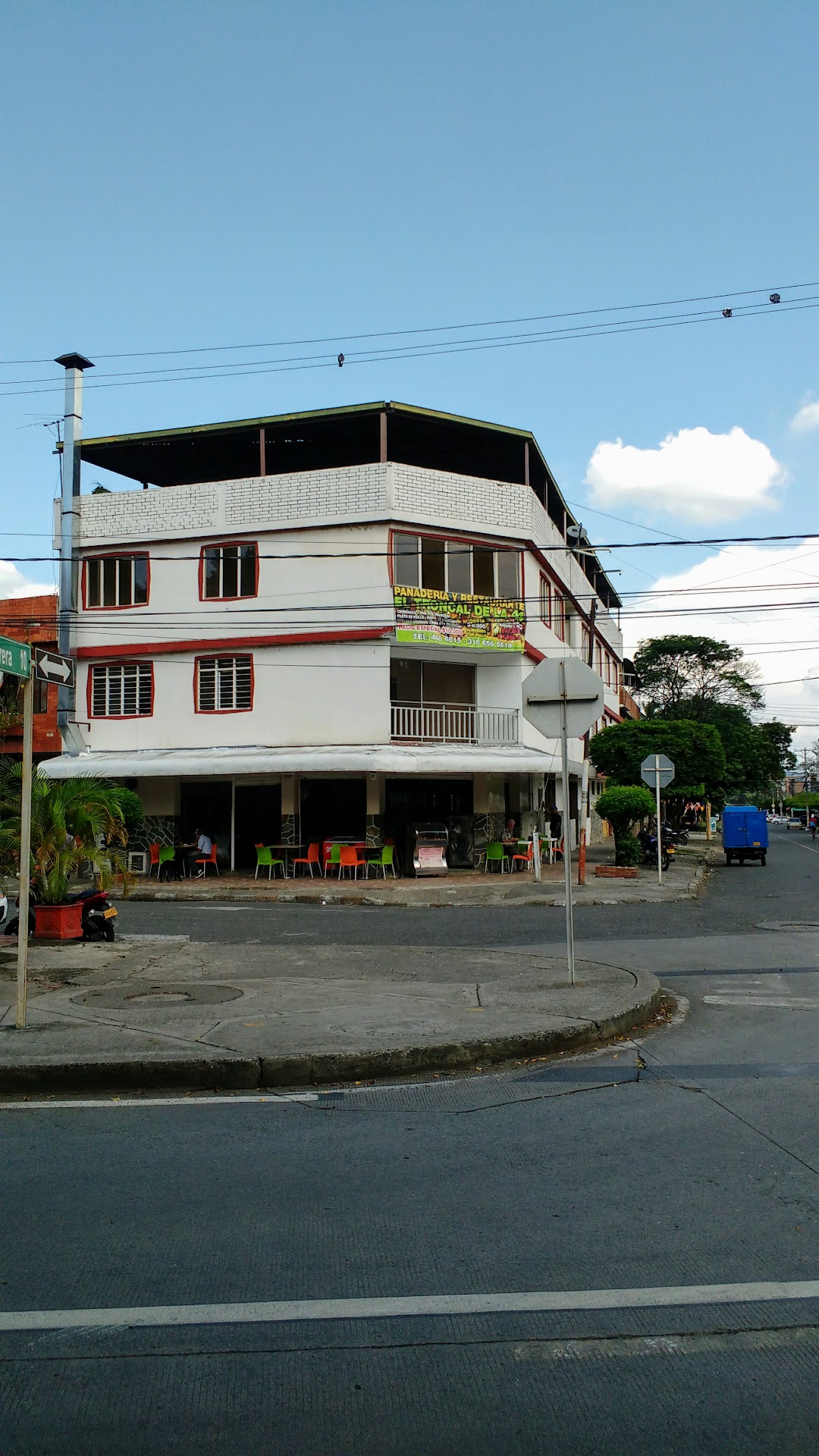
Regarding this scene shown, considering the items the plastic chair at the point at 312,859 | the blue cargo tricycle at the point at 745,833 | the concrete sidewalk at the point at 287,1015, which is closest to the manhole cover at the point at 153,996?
the concrete sidewalk at the point at 287,1015

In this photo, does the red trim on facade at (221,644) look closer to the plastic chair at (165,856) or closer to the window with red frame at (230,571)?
the window with red frame at (230,571)

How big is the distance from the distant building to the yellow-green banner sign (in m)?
12.2

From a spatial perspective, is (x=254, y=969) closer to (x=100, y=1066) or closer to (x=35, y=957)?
(x=35, y=957)

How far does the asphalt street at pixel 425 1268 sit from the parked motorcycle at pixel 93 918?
725 centimetres

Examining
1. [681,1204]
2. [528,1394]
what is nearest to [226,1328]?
[528,1394]

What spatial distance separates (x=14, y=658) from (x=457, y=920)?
11.3 metres

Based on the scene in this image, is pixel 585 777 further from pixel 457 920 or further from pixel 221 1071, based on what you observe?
pixel 221 1071

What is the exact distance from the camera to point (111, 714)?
94.3 feet

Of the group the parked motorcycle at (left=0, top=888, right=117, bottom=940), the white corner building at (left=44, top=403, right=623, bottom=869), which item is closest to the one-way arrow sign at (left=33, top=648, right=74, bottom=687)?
the parked motorcycle at (left=0, top=888, right=117, bottom=940)

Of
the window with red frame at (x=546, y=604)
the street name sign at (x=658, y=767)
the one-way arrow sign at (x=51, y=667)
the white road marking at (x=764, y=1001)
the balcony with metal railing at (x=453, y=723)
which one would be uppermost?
the window with red frame at (x=546, y=604)

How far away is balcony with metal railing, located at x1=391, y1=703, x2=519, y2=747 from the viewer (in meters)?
27.0

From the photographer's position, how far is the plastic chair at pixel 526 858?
87.9 feet

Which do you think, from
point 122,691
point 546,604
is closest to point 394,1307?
point 122,691

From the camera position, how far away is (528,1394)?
10.3ft
